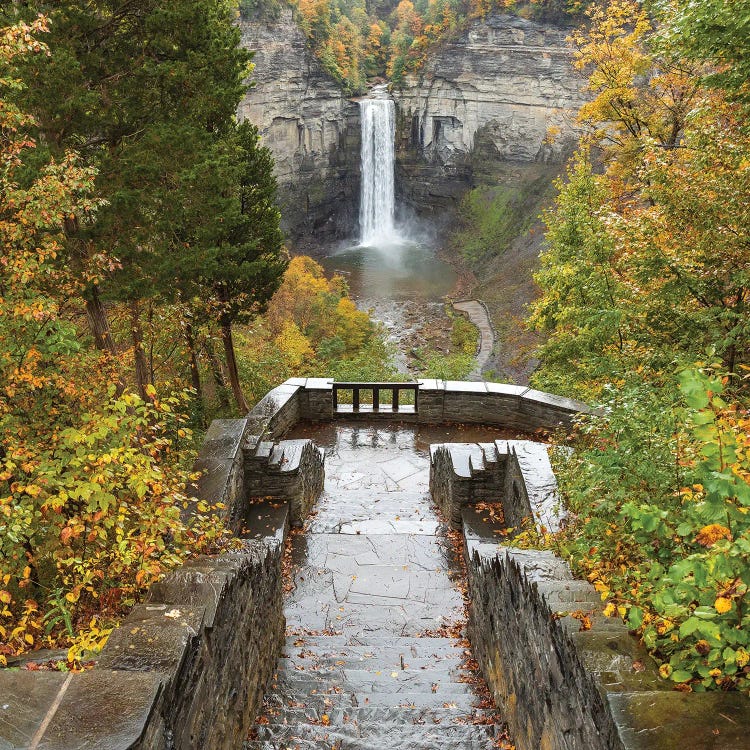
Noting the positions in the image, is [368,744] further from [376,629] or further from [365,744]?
[376,629]

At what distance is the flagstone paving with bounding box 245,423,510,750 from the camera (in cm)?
472

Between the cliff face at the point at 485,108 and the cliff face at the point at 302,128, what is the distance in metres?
5.44

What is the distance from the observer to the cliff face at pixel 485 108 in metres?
42.8

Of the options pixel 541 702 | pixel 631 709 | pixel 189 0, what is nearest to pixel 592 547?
pixel 541 702

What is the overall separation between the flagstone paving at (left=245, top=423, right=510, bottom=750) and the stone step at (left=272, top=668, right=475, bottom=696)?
0.01 meters

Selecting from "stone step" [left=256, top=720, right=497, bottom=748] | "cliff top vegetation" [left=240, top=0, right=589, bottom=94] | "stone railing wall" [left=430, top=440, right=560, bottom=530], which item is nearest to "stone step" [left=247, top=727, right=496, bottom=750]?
"stone step" [left=256, top=720, right=497, bottom=748]

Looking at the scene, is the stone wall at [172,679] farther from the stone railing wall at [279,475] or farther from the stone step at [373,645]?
the stone railing wall at [279,475]

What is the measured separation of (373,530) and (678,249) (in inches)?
219

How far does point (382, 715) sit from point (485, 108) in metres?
49.0

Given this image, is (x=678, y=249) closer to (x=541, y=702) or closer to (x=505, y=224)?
(x=541, y=702)

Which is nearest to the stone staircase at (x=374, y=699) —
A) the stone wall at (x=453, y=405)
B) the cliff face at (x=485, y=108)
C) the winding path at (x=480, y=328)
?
the stone wall at (x=453, y=405)

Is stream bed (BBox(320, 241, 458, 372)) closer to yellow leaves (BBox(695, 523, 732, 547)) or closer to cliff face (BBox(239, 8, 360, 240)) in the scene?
cliff face (BBox(239, 8, 360, 240))

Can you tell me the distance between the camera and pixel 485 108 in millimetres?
46688

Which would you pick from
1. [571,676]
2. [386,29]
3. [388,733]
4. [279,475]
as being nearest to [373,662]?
[388,733]
